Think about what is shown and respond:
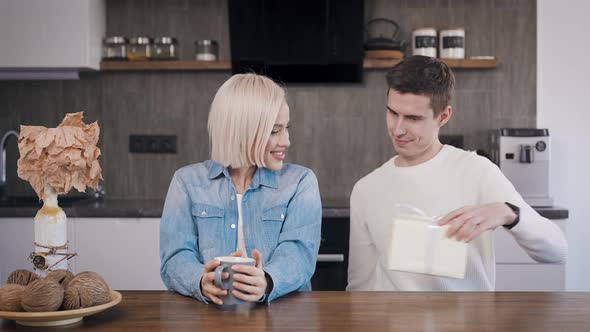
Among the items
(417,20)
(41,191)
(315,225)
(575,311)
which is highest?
(417,20)

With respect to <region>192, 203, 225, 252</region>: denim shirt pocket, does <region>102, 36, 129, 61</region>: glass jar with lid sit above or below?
above

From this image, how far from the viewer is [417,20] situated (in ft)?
12.9

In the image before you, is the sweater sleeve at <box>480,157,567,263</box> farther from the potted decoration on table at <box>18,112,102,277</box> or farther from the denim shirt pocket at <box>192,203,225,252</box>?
the potted decoration on table at <box>18,112,102,277</box>

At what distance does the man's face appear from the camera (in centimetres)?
210

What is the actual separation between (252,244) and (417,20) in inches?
91.0

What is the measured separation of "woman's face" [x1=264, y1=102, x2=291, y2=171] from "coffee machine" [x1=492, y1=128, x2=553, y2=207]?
6.28 ft

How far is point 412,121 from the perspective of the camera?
212 centimetres

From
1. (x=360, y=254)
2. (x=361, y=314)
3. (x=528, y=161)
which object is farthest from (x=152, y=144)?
(x=361, y=314)

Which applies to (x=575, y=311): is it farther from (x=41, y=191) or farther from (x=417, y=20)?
(x=417, y=20)

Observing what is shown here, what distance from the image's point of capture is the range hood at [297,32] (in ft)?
12.0

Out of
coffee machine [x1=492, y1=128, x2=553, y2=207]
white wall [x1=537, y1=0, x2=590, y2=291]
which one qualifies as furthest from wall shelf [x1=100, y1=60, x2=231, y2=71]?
white wall [x1=537, y1=0, x2=590, y2=291]

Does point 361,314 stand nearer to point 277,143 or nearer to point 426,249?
point 426,249

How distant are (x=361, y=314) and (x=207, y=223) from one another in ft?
1.82

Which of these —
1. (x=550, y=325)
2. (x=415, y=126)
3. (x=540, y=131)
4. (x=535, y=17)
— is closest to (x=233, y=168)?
(x=415, y=126)
